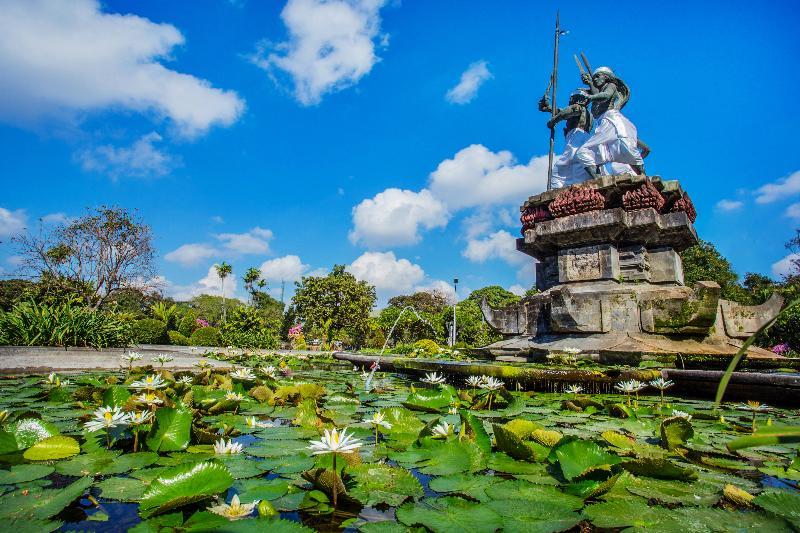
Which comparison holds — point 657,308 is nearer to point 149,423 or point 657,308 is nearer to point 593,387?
point 593,387

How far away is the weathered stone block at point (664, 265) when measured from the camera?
584 cm

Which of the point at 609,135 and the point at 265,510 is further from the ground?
the point at 609,135

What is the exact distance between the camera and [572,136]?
8055mm

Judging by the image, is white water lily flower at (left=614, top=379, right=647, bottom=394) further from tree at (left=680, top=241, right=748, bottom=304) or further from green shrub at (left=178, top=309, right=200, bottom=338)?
tree at (left=680, top=241, right=748, bottom=304)

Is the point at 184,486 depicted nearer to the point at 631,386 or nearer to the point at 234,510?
the point at 234,510

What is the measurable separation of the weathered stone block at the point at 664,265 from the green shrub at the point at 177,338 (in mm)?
17286

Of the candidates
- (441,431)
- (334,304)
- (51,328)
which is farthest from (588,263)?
(334,304)

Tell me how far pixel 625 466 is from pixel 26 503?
5.77ft

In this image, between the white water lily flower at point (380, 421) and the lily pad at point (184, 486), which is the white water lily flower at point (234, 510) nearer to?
the lily pad at point (184, 486)

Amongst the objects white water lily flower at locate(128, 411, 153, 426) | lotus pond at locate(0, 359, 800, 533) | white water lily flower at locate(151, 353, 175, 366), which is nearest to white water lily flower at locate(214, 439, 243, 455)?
lotus pond at locate(0, 359, 800, 533)

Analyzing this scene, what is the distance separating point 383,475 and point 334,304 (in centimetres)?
2702

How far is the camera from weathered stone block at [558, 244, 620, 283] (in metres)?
5.81

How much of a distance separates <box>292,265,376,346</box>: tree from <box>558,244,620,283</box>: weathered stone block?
2234 centimetres

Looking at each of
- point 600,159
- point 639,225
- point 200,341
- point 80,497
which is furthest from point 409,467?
point 200,341
